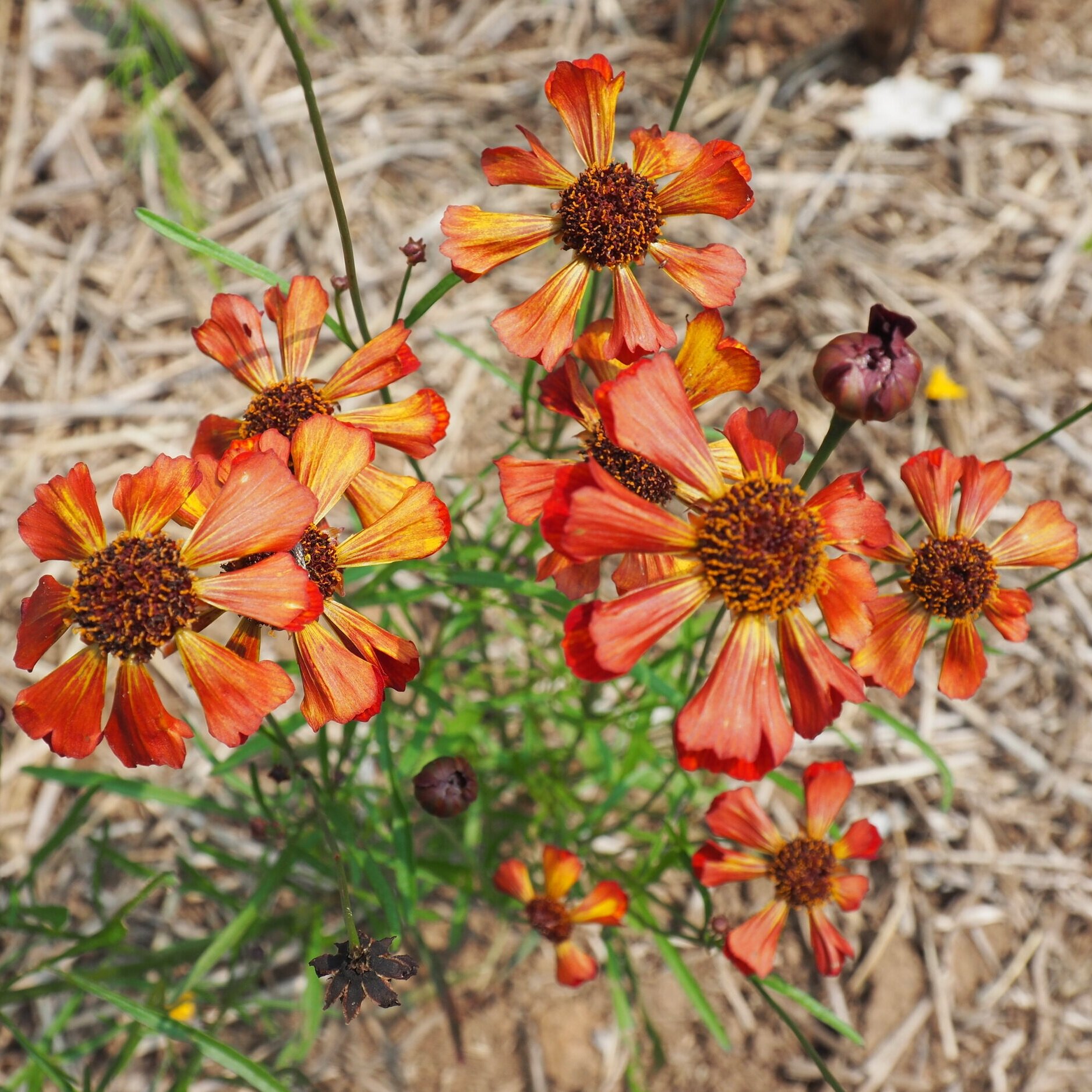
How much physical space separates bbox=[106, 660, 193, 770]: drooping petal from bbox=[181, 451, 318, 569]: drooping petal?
8.3 inches

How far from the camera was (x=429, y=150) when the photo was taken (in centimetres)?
381

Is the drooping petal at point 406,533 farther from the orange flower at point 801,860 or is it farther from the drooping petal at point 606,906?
the drooping petal at point 606,906

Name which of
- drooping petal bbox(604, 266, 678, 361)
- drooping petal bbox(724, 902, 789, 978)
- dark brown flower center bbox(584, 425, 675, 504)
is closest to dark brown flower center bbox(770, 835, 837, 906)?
drooping petal bbox(724, 902, 789, 978)

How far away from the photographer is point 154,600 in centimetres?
139

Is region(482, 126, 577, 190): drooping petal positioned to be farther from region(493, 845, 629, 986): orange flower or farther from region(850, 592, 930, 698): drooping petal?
region(493, 845, 629, 986): orange flower

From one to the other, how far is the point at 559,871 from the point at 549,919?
125mm

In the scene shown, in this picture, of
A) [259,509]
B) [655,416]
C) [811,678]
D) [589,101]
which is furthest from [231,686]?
[589,101]

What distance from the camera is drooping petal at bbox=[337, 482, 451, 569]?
1.45 m

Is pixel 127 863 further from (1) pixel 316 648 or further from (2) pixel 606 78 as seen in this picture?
(2) pixel 606 78

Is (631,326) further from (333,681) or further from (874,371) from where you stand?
(333,681)

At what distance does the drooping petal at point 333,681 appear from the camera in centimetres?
136

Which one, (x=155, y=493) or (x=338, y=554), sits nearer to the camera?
(x=155, y=493)

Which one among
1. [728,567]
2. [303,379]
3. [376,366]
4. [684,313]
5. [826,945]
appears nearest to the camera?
[728,567]

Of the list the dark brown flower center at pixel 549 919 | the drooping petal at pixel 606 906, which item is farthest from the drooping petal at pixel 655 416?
the dark brown flower center at pixel 549 919
